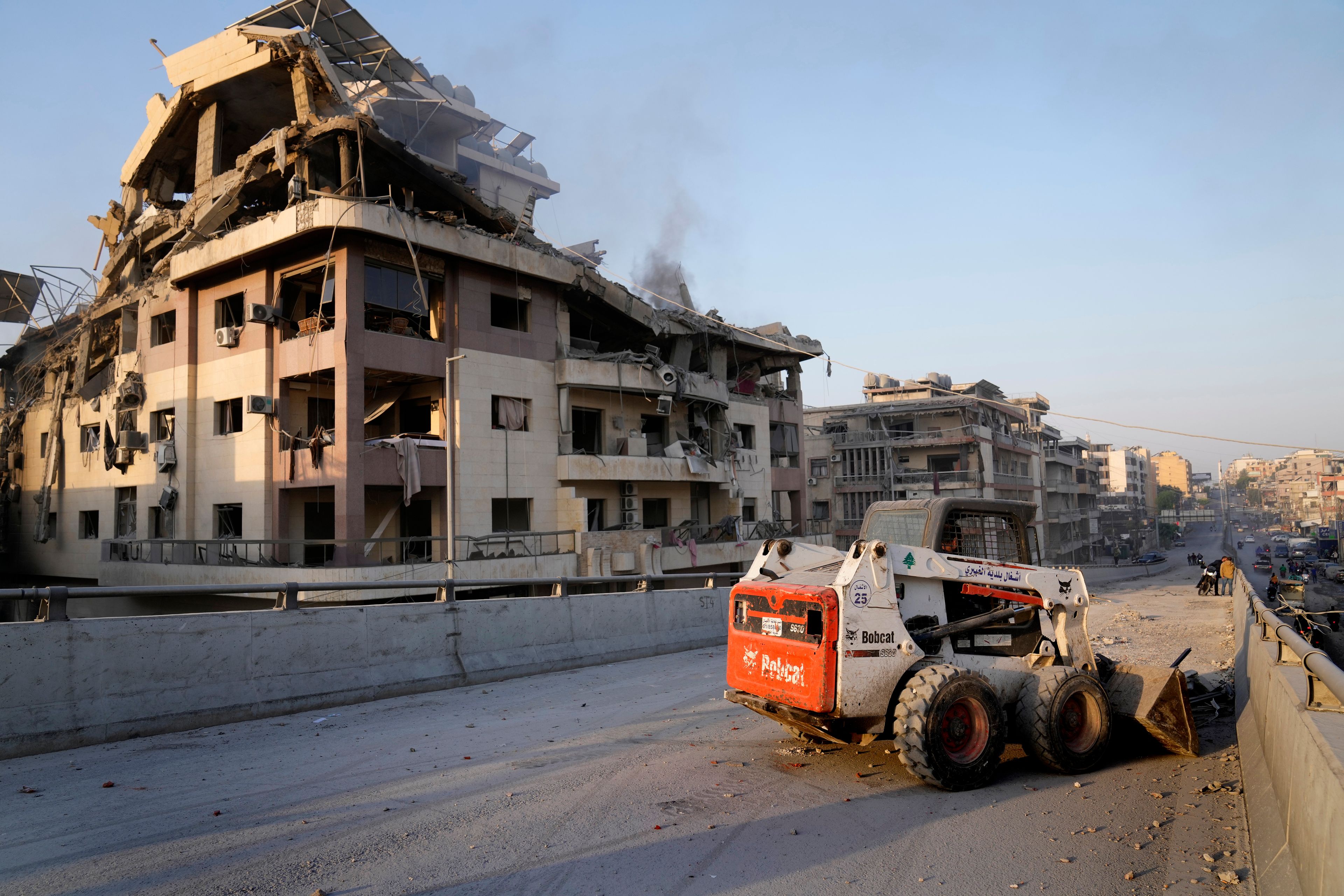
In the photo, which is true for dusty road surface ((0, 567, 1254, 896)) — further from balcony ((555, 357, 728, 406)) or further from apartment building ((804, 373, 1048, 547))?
apartment building ((804, 373, 1048, 547))

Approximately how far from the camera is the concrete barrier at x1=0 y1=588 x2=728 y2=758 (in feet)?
25.0

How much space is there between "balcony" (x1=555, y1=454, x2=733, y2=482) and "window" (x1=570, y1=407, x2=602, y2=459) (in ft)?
3.13

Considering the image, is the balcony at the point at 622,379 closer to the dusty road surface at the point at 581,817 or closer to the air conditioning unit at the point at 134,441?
the air conditioning unit at the point at 134,441

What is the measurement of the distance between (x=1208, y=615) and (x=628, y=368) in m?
19.5

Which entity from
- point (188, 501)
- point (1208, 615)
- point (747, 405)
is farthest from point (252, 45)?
point (1208, 615)

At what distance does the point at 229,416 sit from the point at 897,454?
42.4 meters

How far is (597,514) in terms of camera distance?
98.0 feet

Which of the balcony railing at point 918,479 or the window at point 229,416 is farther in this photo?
the balcony railing at point 918,479

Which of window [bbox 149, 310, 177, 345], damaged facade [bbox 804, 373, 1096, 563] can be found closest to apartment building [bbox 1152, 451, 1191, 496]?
damaged facade [bbox 804, 373, 1096, 563]

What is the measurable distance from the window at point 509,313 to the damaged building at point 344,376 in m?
0.08

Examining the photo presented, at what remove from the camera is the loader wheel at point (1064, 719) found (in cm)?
716

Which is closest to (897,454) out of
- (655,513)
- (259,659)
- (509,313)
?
(655,513)

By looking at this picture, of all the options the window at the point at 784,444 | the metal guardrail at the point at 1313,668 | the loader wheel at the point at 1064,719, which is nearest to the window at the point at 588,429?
the window at the point at 784,444

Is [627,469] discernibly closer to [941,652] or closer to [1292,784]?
[941,652]
